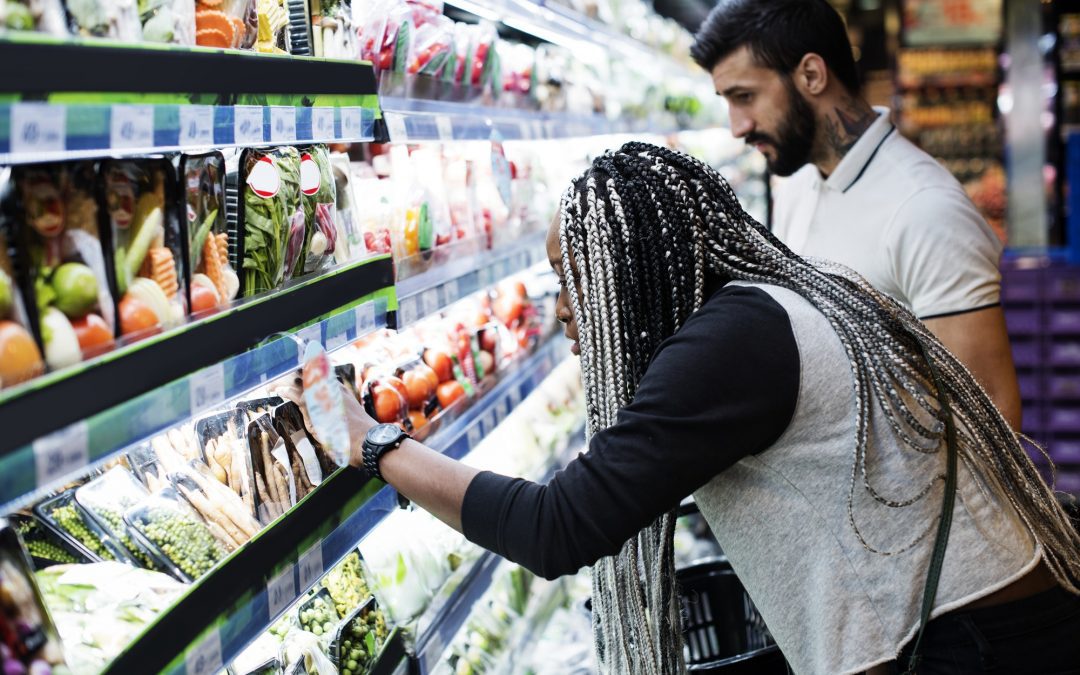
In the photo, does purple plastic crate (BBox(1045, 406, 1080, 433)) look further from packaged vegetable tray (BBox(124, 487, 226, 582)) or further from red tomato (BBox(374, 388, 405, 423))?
packaged vegetable tray (BBox(124, 487, 226, 582))

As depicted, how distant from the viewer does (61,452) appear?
0.90m

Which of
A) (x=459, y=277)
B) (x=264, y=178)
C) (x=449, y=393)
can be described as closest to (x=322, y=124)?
(x=264, y=178)

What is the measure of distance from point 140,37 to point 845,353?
38.2 inches

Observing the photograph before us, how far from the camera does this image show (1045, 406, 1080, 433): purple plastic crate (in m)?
5.46

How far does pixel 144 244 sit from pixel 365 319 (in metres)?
0.48

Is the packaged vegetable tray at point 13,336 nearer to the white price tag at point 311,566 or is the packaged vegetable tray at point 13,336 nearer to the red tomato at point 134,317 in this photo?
the red tomato at point 134,317

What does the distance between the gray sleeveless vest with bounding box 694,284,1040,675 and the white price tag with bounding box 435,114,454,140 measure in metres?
0.83

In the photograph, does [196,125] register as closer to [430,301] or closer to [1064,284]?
[430,301]

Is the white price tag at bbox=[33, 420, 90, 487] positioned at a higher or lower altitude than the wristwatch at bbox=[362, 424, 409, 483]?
higher

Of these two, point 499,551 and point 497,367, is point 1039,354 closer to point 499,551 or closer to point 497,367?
point 497,367

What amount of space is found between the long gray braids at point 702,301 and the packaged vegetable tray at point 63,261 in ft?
2.26

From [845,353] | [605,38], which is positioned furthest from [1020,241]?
[845,353]

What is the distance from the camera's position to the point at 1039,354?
5.50 meters

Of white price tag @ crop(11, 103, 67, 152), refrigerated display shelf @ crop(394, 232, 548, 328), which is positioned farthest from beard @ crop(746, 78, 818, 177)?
white price tag @ crop(11, 103, 67, 152)
